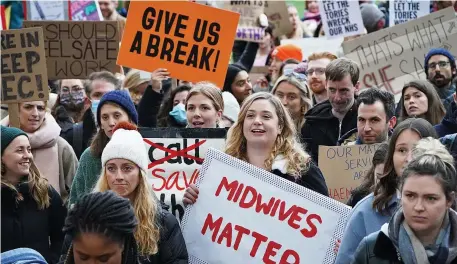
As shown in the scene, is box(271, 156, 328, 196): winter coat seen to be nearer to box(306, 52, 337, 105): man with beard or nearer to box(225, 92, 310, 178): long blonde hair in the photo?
box(225, 92, 310, 178): long blonde hair

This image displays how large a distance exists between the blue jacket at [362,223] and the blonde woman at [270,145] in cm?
83

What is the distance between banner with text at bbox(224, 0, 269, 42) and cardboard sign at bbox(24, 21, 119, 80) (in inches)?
136

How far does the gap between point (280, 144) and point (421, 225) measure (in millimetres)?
2188

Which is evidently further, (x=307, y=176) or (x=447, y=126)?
(x=447, y=126)

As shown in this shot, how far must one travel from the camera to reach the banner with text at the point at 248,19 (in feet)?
49.6

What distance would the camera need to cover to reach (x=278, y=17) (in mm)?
17062

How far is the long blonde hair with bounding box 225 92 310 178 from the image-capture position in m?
6.98

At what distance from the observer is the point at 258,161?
7.08 metres

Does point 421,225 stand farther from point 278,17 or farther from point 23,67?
point 278,17

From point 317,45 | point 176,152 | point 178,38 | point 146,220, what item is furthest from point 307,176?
point 317,45

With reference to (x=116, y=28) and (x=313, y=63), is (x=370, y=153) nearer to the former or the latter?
(x=313, y=63)

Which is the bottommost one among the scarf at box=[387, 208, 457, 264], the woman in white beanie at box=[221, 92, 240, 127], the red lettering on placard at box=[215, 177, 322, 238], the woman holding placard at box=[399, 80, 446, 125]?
the woman in white beanie at box=[221, 92, 240, 127]

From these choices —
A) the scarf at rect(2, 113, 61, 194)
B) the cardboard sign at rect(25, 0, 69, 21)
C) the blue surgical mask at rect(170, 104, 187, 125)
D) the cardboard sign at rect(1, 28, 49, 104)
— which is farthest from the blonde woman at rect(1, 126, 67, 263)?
the cardboard sign at rect(25, 0, 69, 21)

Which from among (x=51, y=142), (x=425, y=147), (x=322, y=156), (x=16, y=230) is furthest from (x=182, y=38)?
(x=425, y=147)
